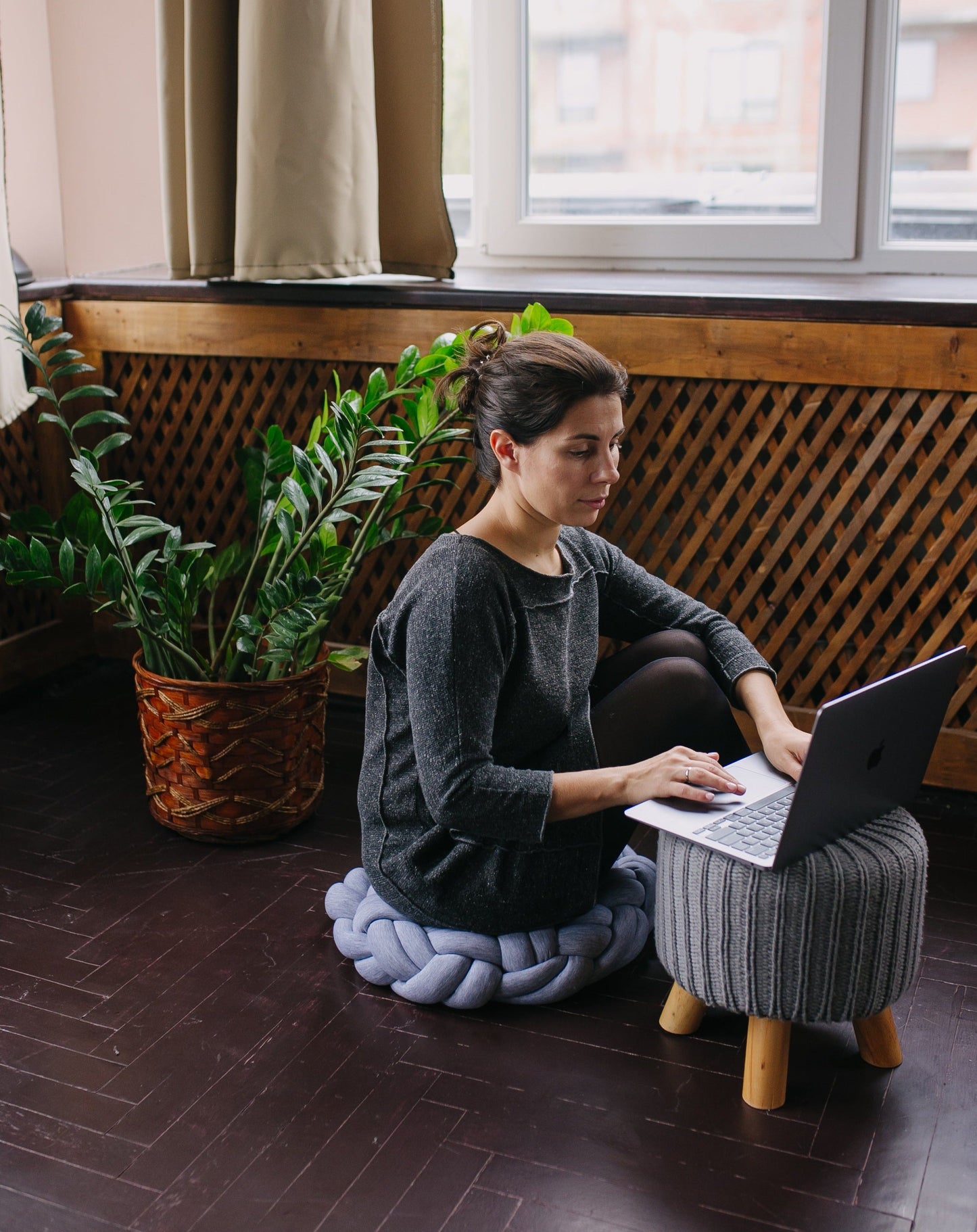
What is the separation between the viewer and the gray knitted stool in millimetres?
1652

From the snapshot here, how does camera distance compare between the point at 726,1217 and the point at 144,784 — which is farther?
the point at 144,784

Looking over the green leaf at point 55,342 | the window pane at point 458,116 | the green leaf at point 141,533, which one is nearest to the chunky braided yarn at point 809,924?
the green leaf at point 141,533

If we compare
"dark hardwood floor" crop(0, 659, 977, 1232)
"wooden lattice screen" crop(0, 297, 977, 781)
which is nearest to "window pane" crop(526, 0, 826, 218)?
"wooden lattice screen" crop(0, 297, 977, 781)

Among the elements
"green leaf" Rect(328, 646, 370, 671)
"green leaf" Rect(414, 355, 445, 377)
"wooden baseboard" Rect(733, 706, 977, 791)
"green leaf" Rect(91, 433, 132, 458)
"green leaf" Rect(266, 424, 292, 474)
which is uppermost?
"green leaf" Rect(414, 355, 445, 377)

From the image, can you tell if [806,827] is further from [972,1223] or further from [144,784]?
[144,784]

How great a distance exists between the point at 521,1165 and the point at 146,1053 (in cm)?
59

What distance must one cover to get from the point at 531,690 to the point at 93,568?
2.80ft

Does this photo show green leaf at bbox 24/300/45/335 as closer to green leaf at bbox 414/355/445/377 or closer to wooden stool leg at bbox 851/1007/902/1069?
green leaf at bbox 414/355/445/377

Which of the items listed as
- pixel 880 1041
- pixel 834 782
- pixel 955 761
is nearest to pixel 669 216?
pixel 955 761

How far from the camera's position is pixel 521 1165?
164cm

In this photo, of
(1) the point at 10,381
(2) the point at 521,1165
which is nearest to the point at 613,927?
(2) the point at 521,1165

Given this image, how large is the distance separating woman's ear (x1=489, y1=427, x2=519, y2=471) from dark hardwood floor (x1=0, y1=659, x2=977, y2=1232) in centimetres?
83

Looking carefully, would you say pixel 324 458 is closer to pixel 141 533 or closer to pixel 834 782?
pixel 141 533

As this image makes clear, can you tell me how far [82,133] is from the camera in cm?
334
